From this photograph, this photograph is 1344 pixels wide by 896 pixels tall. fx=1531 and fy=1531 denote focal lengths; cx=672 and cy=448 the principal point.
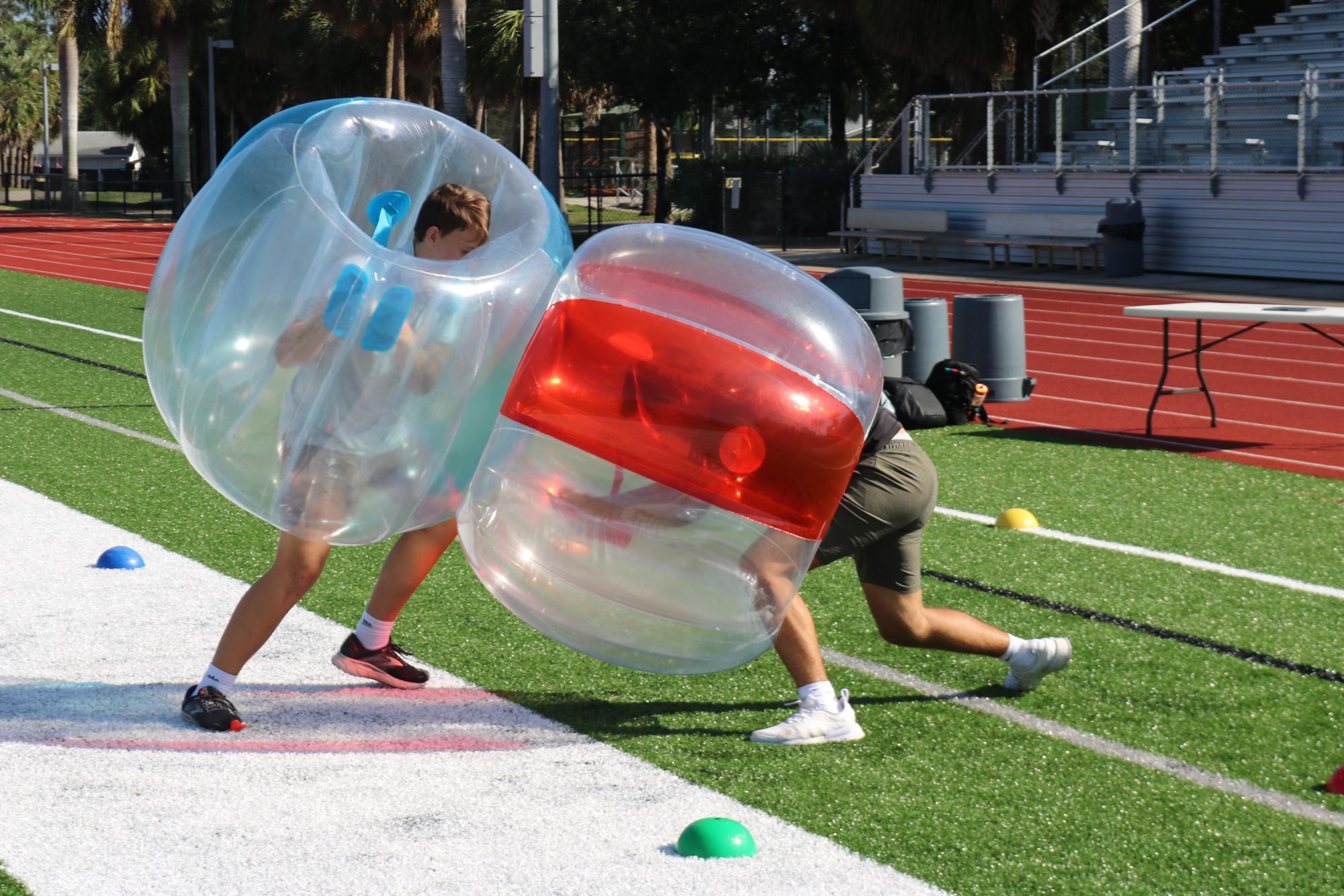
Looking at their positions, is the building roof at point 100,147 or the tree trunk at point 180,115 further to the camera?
the building roof at point 100,147

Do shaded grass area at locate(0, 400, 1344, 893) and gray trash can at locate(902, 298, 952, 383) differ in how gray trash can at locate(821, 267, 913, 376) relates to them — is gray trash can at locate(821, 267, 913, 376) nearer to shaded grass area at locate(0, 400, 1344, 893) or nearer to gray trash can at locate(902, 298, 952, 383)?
gray trash can at locate(902, 298, 952, 383)

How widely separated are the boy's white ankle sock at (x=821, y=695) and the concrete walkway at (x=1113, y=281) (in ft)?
44.4

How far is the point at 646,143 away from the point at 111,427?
3707 cm

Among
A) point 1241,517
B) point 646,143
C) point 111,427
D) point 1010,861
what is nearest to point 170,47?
point 646,143

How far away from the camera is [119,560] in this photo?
20.9 ft

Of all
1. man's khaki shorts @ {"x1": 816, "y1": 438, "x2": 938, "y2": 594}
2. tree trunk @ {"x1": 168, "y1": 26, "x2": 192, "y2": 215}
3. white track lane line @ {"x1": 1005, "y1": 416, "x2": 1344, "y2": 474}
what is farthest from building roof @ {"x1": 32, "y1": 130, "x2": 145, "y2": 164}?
man's khaki shorts @ {"x1": 816, "y1": 438, "x2": 938, "y2": 594}

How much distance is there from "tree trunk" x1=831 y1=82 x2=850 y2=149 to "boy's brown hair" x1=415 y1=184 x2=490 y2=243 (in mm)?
35646

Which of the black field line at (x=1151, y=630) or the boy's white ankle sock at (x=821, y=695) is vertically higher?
the boy's white ankle sock at (x=821, y=695)

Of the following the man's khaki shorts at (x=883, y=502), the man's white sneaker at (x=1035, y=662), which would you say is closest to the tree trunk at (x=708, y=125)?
the man's white sneaker at (x=1035, y=662)

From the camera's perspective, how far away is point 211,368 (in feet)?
12.6

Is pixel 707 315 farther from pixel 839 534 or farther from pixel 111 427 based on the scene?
pixel 111 427

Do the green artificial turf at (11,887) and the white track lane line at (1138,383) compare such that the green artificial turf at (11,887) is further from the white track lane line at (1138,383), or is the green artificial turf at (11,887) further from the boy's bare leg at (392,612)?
the white track lane line at (1138,383)

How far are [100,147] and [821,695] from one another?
11518cm

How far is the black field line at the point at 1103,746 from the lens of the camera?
399 centimetres
